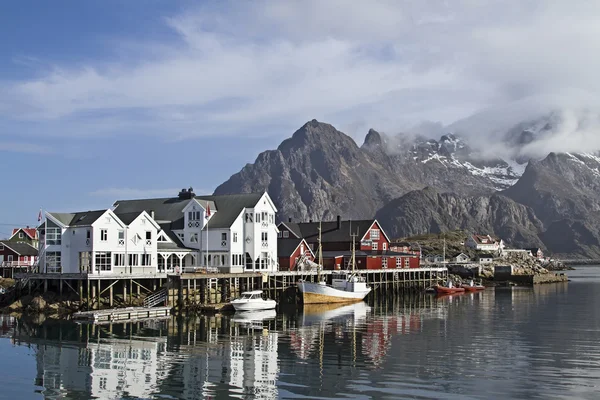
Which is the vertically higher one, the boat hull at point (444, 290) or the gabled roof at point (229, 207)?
the gabled roof at point (229, 207)

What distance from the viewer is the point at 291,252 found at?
8906 centimetres

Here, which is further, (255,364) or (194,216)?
(194,216)

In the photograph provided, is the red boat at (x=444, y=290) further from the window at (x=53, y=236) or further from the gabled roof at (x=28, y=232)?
the gabled roof at (x=28, y=232)

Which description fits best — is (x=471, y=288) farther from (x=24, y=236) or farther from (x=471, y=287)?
(x=24, y=236)

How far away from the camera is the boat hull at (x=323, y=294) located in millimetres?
74250

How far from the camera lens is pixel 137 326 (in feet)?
177

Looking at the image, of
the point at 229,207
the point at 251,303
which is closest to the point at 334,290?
the point at 251,303

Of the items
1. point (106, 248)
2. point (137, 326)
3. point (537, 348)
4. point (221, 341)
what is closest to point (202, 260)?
point (106, 248)


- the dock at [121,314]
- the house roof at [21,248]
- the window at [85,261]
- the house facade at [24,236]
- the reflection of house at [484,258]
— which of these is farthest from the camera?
the reflection of house at [484,258]

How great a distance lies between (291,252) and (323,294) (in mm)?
14145

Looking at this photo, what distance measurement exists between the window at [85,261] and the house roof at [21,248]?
139 ft

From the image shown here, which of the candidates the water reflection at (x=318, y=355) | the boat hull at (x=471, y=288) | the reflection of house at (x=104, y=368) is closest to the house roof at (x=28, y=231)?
the water reflection at (x=318, y=355)

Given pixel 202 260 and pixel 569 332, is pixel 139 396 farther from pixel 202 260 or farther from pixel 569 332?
pixel 202 260

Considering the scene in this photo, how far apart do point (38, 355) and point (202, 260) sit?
38.0 metres
